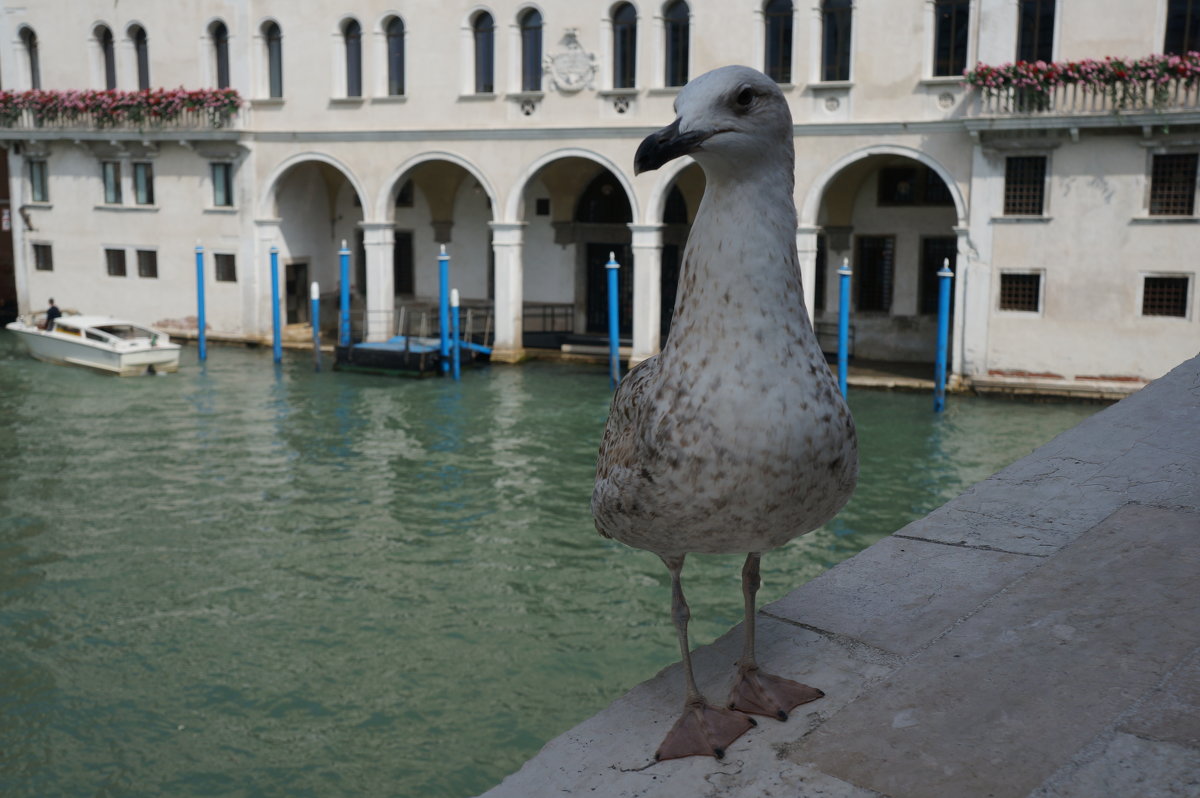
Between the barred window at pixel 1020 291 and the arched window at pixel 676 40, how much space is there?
6.55 m

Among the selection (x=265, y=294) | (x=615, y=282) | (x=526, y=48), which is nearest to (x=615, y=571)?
(x=615, y=282)

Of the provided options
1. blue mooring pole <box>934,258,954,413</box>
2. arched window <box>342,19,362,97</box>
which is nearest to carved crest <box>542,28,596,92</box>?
arched window <box>342,19,362,97</box>

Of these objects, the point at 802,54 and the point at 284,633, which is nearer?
the point at 284,633

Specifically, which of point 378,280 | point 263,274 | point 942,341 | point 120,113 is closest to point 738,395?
point 942,341

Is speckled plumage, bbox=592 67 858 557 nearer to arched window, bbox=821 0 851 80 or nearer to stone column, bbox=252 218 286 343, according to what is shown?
arched window, bbox=821 0 851 80

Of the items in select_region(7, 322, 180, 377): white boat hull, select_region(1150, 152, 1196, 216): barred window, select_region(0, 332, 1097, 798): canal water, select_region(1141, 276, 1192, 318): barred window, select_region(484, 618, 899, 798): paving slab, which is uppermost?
select_region(1150, 152, 1196, 216): barred window

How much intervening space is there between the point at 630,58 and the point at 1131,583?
20426 millimetres

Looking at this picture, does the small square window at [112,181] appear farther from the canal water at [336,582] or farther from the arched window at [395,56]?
the canal water at [336,582]

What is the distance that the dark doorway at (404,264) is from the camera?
27.8 m

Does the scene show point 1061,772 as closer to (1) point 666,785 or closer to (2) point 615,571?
(1) point 666,785

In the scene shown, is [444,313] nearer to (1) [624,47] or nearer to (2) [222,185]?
(1) [624,47]

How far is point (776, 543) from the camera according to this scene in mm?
2867

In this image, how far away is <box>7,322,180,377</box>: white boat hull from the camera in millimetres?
21984

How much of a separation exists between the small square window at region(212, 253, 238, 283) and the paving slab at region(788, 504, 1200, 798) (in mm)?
25144
